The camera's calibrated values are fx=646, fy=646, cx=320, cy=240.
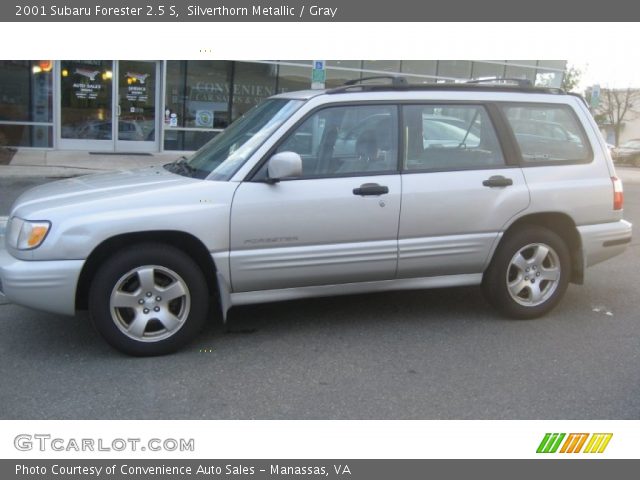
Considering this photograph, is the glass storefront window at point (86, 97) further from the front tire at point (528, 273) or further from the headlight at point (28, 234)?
the front tire at point (528, 273)

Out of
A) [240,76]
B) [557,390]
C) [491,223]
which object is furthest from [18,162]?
[557,390]

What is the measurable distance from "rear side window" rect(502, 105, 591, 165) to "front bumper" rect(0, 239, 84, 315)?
337 centimetres

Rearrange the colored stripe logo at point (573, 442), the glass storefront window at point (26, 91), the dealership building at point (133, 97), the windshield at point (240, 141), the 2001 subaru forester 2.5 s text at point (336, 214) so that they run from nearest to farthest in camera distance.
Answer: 1. the colored stripe logo at point (573, 442)
2. the 2001 subaru forester 2.5 s text at point (336, 214)
3. the windshield at point (240, 141)
4. the glass storefront window at point (26, 91)
5. the dealership building at point (133, 97)

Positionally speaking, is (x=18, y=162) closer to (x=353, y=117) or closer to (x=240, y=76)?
(x=240, y=76)

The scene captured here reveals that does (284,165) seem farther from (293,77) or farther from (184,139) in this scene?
(293,77)

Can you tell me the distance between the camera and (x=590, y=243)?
516cm

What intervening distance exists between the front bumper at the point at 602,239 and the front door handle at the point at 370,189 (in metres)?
1.74

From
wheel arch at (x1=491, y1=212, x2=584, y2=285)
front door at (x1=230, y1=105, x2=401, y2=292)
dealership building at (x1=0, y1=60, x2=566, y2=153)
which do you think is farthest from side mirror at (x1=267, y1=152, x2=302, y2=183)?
dealership building at (x1=0, y1=60, x2=566, y2=153)

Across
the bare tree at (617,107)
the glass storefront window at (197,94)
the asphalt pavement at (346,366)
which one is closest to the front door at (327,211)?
the asphalt pavement at (346,366)

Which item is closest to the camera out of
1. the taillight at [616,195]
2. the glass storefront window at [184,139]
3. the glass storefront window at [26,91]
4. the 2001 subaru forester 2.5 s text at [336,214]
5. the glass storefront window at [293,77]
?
the 2001 subaru forester 2.5 s text at [336,214]

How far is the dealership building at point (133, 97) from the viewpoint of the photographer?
16.6 meters

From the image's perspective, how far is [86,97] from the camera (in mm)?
17031

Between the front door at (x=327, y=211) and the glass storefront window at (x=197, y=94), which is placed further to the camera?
the glass storefront window at (x=197, y=94)

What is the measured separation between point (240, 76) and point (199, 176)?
1482 cm
